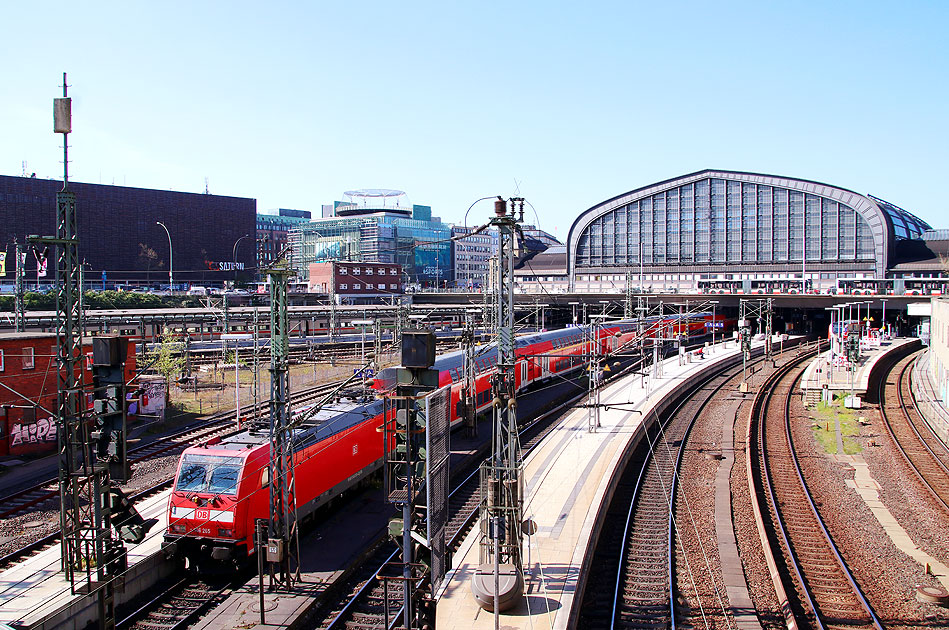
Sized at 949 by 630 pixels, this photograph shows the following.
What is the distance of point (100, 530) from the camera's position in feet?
43.1

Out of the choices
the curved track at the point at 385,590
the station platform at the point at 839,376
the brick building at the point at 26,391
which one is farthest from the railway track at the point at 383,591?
the station platform at the point at 839,376

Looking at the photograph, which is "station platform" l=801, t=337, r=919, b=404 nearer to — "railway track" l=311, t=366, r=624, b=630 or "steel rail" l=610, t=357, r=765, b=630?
"steel rail" l=610, t=357, r=765, b=630

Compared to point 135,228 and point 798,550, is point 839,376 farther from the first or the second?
point 135,228

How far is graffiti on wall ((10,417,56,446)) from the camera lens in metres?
25.8

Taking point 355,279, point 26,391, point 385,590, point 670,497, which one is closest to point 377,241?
point 355,279

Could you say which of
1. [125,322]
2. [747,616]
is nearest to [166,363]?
[125,322]

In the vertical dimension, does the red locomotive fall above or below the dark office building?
below

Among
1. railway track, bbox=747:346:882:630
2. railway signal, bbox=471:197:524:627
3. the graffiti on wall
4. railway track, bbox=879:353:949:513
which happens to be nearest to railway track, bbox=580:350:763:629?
railway signal, bbox=471:197:524:627

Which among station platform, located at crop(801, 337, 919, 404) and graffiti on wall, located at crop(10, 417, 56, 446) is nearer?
graffiti on wall, located at crop(10, 417, 56, 446)

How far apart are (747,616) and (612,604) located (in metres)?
2.69

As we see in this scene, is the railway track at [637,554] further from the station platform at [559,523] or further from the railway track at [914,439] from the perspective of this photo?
the railway track at [914,439]

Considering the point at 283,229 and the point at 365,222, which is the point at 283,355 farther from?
the point at 283,229

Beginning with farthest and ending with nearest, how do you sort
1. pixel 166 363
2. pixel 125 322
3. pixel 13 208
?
1. pixel 13 208
2. pixel 125 322
3. pixel 166 363

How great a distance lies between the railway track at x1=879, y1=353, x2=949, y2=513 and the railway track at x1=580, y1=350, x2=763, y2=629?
8075 millimetres
